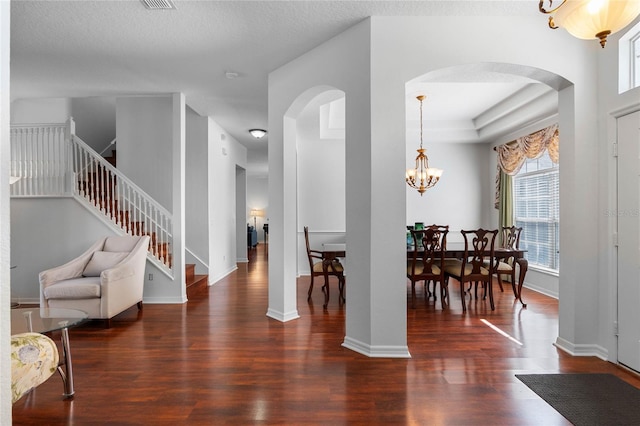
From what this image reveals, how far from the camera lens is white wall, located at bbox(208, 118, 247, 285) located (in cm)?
664

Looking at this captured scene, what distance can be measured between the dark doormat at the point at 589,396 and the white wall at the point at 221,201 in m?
5.34

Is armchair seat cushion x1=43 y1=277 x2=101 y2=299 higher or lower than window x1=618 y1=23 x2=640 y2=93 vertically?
lower

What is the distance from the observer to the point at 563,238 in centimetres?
340

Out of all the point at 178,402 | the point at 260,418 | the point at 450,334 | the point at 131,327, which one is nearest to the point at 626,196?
the point at 450,334

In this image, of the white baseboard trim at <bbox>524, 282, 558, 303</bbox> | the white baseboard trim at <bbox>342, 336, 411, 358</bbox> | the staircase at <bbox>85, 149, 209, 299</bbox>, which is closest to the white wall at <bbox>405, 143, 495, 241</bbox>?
the white baseboard trim at <bbox>524, 282, 558, 303</bbox>

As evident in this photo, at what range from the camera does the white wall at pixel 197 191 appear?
6.43 meters

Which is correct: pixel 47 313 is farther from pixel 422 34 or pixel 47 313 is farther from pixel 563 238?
pixel 563 238

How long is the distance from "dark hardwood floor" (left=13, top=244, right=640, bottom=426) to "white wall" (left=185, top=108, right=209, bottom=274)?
200cm

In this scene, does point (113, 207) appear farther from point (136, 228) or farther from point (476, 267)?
point (476, 267)

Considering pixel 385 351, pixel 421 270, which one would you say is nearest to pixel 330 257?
pixel 421 270

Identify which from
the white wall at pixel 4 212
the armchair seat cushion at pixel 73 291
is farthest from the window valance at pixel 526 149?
the armchair seat cushion at pixel 73 291

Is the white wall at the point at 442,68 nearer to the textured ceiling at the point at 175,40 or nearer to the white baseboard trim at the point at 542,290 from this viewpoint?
the textured ceiling at the point at 175,40

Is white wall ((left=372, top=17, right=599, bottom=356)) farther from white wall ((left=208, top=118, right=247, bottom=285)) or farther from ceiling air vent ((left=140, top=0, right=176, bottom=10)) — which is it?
white wall ((left=208, top=118, right=247, bottom=285))

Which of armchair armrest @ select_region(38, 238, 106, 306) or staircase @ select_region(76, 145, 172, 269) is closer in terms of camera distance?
armchair armrest @ select_region(38, 238, 106, 306)
